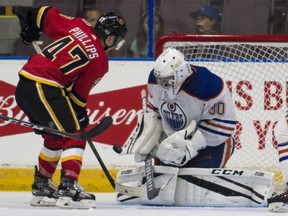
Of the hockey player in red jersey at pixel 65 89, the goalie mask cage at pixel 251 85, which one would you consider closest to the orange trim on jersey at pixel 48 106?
the hockey player in red jersey at pixel 65 89

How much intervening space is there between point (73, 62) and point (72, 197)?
25.4 inches

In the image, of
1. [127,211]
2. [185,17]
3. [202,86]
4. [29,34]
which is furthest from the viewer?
[185,17]

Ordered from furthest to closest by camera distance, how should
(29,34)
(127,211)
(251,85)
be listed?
(251,85), (29,34), (127,211)

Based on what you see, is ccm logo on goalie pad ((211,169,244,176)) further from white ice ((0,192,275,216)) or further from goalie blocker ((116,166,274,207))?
white ice ((0,192,275,216))

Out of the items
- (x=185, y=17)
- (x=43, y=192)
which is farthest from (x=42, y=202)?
(x=185, y=17)

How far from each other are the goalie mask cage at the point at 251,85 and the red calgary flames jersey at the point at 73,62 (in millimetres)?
1010

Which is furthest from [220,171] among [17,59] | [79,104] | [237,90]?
[17,59]

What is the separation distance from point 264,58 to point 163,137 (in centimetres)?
112

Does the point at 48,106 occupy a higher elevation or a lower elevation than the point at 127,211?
higher

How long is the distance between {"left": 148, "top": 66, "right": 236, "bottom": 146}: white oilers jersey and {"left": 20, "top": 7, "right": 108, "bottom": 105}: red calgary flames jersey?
29cm

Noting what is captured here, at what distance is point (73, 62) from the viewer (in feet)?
17.8

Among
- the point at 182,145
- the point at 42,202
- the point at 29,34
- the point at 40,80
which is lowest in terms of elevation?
the point at 42,202

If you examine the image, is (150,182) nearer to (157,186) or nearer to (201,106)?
(157,186)

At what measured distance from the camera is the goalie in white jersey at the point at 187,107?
534cm
